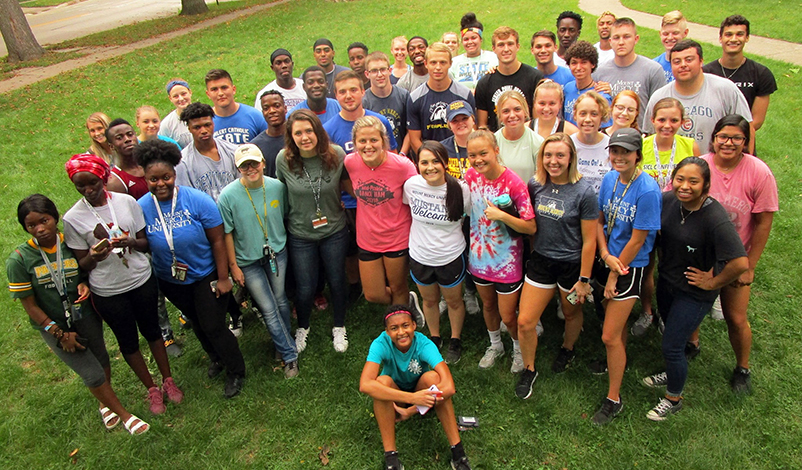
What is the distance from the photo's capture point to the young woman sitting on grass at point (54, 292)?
3.74 metres

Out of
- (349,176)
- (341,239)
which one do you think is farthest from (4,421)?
(349,176)

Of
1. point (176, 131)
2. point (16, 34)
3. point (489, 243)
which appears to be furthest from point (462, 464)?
point (16, 34)

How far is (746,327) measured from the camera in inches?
167

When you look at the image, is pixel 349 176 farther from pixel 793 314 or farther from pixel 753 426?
pixel 793 314

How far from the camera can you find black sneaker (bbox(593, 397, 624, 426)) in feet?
13.8

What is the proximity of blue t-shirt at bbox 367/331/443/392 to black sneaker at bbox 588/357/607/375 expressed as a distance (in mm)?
1667

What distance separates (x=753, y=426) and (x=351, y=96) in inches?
184

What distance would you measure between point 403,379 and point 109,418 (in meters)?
2.82

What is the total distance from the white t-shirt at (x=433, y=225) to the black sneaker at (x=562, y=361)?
142 centimetres

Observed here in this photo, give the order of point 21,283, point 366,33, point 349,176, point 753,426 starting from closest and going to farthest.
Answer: point 21,283
point 753,426
point 349,176
point 366,33

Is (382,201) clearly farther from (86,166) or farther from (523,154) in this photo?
(86,166)

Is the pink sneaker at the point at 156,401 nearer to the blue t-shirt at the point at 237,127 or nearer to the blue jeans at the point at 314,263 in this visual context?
the blue jeans at the point at 314,263

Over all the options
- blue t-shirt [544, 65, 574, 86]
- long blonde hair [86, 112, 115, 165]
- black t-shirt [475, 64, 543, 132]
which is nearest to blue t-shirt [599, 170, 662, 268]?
black t-shirt [475, 64, 543, 132]

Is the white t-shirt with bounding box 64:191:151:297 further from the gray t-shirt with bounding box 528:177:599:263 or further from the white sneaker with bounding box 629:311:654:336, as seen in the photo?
the white sneaker with bounding box 629:311:654:336
